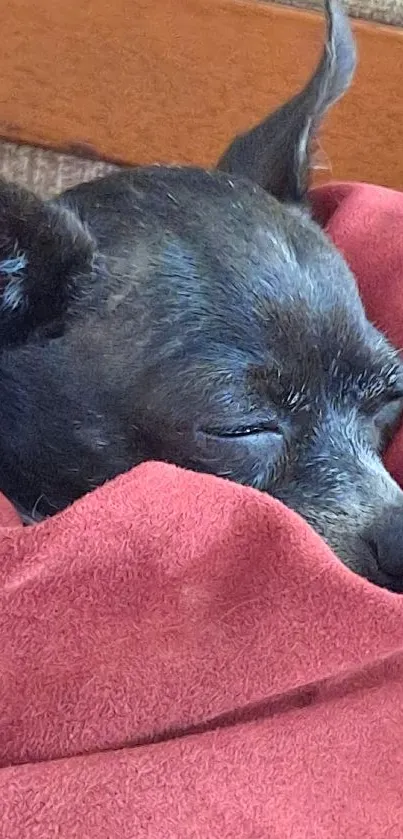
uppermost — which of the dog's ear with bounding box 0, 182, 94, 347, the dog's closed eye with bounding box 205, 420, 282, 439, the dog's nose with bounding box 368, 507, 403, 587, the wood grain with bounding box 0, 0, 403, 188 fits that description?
the dog's ear with bounding box 0, 182, 94, 347

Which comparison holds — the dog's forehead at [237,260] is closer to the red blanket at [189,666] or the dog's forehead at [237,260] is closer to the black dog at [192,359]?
the black dog at [192,359]

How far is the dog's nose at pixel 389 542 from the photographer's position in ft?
3.23

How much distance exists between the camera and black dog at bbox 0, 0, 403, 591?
102 centimetres

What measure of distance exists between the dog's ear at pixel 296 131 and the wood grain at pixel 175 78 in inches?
23.3

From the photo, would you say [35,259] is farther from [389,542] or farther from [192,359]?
[389,542]

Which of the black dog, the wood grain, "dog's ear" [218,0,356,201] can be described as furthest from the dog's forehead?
the wood grain

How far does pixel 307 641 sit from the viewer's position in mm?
777

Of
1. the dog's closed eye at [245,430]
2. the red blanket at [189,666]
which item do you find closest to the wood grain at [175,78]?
the dog's closed eye at [245,430]

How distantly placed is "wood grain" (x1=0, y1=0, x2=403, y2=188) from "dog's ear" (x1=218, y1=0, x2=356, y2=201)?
592 millimetres

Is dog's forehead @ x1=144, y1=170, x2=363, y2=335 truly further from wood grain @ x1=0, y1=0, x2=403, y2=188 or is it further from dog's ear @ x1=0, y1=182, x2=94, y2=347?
wood grain @ x1=0, y1=0, x2=403, y2=188

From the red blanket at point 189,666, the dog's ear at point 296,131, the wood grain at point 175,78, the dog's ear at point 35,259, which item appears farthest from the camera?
the wood grain at point 175,78

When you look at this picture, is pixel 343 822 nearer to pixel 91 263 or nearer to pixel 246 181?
pixel 91 263

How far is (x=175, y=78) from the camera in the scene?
77.4 inches

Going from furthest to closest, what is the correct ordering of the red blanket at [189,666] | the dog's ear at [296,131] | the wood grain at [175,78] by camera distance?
the wood grain at [175,78] < the dog's ear at [296,131] < the red blanket at [189,666]
